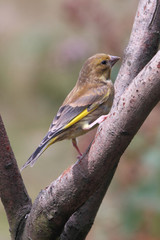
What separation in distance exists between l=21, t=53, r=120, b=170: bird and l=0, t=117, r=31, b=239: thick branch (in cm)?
13

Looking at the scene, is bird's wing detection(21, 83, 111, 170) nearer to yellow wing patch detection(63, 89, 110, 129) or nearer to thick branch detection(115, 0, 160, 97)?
yellow wing patch detection(63, 89, 110, 129)

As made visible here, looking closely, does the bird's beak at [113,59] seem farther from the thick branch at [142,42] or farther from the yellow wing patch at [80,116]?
the thick branch at [142,42]

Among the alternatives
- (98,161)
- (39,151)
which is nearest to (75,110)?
(39,151)

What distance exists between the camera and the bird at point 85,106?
2.86 m

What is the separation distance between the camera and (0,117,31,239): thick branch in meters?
2.45

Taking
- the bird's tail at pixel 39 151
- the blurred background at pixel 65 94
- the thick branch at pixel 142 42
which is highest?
the thick branch at pixel 142 42

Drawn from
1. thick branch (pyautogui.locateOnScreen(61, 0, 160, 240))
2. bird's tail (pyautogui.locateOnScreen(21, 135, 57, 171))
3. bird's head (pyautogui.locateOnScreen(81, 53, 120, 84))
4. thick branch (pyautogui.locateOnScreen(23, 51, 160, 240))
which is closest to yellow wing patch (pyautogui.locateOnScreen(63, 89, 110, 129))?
bird's tail (pyautogui.locateOnScreen(21, 135, 57, 171))

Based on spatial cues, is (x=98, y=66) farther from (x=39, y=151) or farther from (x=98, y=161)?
(x=98, y=161)

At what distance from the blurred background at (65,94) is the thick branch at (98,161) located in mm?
785

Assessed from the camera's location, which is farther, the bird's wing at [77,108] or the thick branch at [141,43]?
the bird's wing at [77,108]

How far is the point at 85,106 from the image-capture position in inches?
121

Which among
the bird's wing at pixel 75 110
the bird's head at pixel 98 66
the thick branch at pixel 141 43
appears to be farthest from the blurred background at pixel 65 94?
the thick branch at pixel 141 43

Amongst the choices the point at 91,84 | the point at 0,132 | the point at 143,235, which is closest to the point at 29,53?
the point at 91,84

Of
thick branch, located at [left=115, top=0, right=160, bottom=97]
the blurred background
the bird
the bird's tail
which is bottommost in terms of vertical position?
the blurred background
